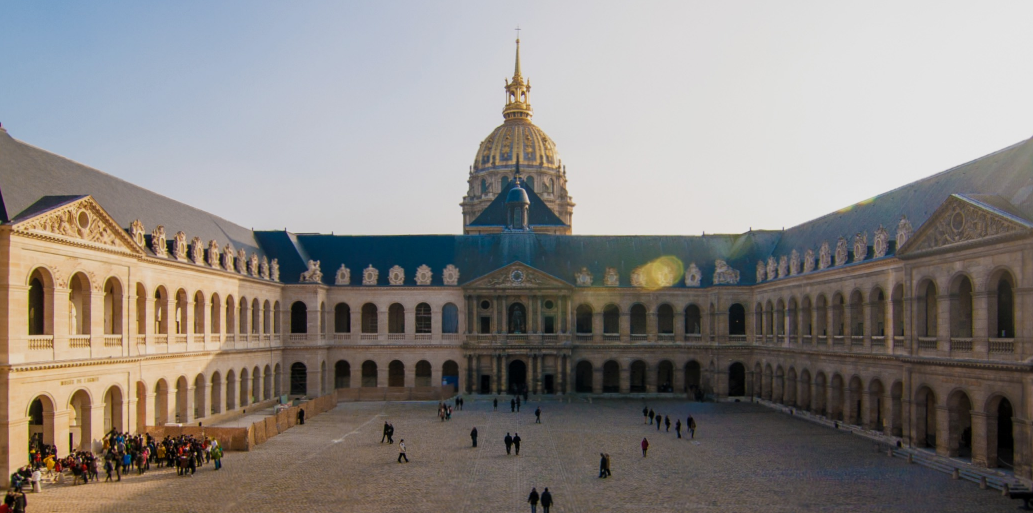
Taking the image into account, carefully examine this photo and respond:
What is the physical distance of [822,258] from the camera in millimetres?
57250

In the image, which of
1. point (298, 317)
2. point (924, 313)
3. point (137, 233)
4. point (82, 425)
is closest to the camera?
point (82, 425)

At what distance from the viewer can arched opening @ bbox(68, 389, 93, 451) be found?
39.7 meters

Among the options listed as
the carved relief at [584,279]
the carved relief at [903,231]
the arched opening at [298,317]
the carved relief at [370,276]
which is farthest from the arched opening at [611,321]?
the carved relief at [903,231]

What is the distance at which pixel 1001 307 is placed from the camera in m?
39.6

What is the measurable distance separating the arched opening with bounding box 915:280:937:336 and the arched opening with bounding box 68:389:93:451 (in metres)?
42.3

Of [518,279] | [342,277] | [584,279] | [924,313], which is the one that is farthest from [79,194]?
[924,313]

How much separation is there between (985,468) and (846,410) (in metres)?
15.3

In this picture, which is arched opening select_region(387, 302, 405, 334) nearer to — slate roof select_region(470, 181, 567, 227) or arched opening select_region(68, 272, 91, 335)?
slate roof select_region(470, 181, 567, 227)

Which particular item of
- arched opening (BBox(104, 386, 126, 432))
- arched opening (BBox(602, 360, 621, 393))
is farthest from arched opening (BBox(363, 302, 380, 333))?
arched opening (BBox(104, 386, 126, 432))

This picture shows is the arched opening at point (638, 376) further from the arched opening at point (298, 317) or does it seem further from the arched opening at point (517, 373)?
the arched opening at point (298, 317)

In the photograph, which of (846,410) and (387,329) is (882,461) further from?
(387,329)

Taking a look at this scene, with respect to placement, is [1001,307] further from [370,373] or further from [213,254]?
[370,373]

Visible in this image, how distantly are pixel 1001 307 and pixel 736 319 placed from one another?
116 feet

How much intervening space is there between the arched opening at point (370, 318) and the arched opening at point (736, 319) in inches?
1292
